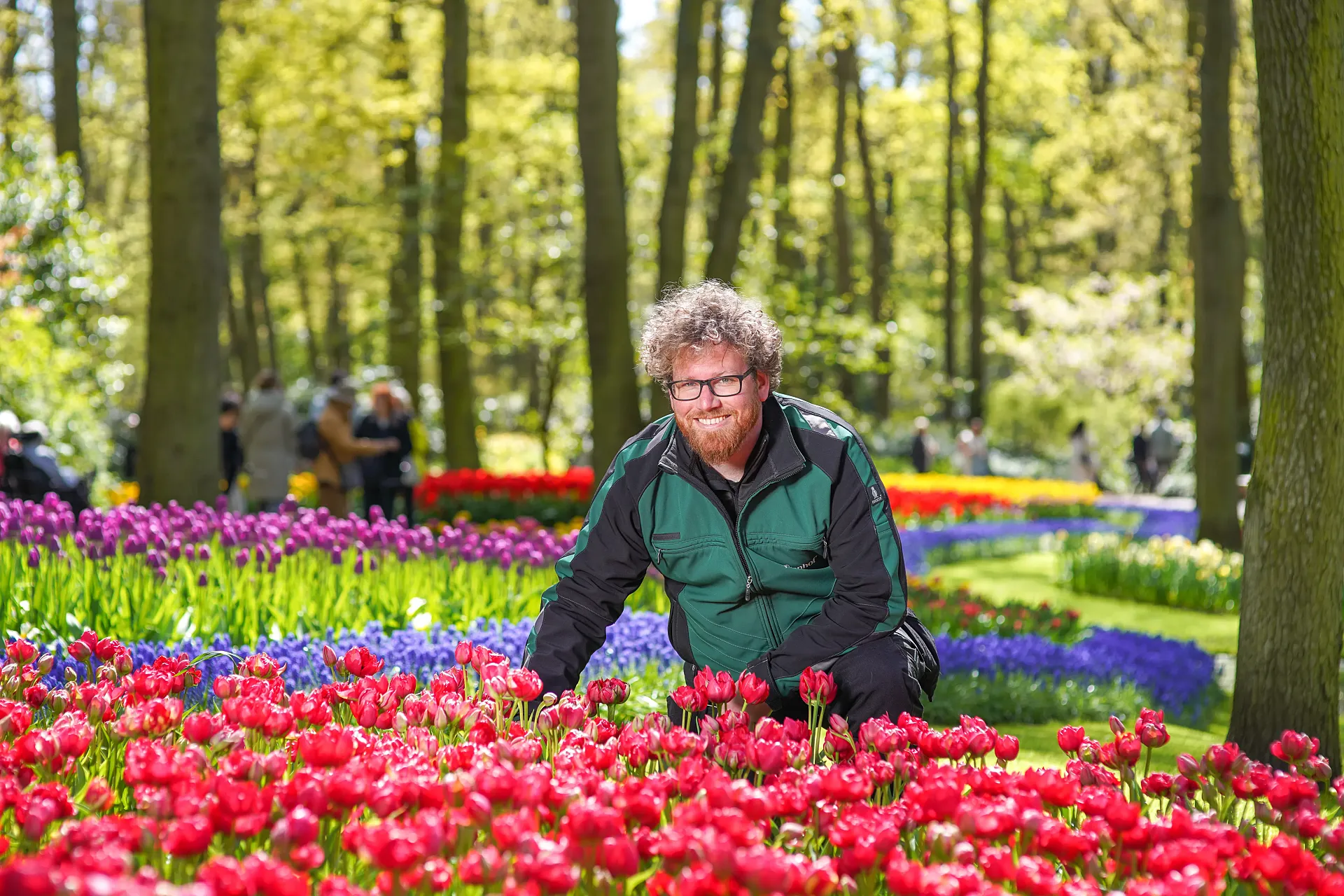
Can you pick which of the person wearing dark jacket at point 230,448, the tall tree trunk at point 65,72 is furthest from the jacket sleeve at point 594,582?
the tall tree trunk at point 65,72

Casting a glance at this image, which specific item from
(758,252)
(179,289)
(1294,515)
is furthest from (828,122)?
(1294,515)

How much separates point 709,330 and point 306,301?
29311 millimetres

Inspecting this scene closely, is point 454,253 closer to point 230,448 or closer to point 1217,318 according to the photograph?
point 230,448

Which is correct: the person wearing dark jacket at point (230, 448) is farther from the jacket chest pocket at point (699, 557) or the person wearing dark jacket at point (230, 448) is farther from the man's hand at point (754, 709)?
the man's hand at point (754, 709)

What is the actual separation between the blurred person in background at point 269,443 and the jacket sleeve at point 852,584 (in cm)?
909

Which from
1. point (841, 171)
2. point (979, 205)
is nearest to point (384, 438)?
point (979, 205)

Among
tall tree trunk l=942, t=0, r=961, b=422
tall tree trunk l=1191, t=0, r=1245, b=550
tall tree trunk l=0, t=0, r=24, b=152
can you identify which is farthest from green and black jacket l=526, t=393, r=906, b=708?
tall tree trunk l=942, t=0, r=961, b=422

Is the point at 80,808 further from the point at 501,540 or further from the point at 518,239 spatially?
the point at 518,239

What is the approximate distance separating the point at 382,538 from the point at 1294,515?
12.8ft

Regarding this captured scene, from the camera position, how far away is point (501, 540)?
21.0 ft

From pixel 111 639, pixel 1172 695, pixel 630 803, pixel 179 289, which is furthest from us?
pixel 179 289

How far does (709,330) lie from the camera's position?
338cm

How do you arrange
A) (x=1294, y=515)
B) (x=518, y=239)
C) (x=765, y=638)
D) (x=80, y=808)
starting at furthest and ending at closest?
1. (x=518, y=239)
2. (x=1294, y=515)
3. (x=765, y=638)
4. (x=80, y=808)

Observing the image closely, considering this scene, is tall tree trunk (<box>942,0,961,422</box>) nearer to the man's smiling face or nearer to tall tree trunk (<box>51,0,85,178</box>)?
tall tree trunk (<box>51,0,85,178</box>)
